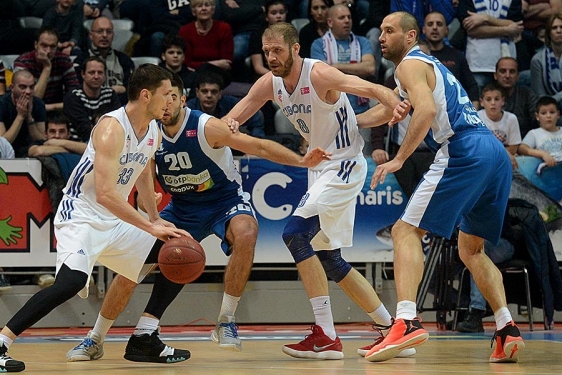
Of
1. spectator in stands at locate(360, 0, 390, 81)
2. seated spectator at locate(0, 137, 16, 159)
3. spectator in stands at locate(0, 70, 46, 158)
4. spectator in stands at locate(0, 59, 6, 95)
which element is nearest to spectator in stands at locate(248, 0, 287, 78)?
spectator in stands at locate(360, 0, 390, 81)

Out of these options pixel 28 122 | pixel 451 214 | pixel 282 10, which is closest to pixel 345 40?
pixel 282 10

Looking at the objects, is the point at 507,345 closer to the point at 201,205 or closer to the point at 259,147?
the point at 259,147

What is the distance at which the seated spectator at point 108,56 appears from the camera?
10.3m

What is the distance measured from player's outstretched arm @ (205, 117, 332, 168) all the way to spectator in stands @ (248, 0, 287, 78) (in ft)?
14.1

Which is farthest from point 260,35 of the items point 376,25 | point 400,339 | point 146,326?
point 400,339

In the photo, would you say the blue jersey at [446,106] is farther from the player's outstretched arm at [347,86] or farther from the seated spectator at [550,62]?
the seated spectator at [550,62]

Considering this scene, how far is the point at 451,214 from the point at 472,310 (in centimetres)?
309

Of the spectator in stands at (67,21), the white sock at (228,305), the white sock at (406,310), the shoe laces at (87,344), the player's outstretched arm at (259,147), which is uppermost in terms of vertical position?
the spectator in stands at (67,21)

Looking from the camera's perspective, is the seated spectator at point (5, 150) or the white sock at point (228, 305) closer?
the white sock at point (228, 305)

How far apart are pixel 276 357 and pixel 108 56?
5.39 m

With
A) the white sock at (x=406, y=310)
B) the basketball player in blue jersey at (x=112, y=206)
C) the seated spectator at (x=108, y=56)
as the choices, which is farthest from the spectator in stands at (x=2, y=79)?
the white sock at (x=406, y=310)

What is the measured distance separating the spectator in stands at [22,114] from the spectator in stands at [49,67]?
527 mm

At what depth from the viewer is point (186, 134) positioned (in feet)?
20.8

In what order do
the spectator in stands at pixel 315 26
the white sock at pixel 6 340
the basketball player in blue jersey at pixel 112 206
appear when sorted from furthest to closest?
the spectator in stands at pixel 315 26, the basketball player in blue jersey at pixel 112 206, the white sock at pixel 6 340
